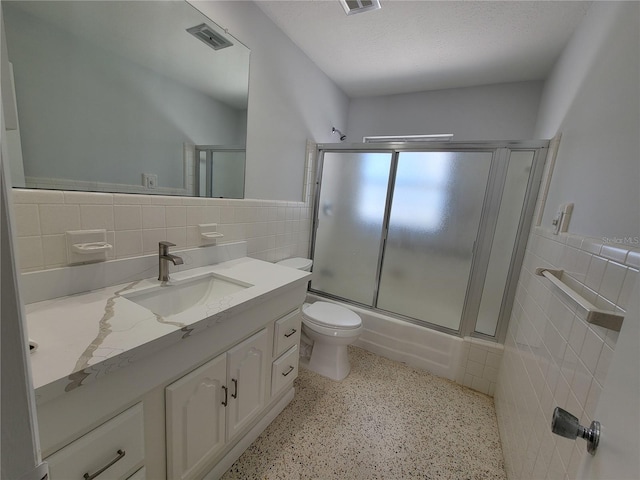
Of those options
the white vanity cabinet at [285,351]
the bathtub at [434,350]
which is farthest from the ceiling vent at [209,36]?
the bathtub at [434,350]

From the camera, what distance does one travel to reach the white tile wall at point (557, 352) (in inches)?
28.3

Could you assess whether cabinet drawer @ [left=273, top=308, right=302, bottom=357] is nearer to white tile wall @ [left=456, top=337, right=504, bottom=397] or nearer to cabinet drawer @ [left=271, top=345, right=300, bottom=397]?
cabinet drawer @ [left=271, top=345, right=300, bottom=397]

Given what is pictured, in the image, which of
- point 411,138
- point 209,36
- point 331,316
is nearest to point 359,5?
point 209,36

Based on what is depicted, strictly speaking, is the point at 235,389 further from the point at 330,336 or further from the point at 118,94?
the point at 118,94

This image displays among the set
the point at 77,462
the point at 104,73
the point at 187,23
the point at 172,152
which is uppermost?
the point at 187,23

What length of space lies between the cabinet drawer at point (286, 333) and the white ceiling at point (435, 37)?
5.75ft

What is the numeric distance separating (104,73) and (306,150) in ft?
4.65

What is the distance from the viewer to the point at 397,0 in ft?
4.72

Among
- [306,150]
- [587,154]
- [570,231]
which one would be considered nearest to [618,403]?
[570,231]

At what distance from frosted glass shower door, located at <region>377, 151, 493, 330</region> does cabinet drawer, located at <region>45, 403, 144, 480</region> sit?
182cm

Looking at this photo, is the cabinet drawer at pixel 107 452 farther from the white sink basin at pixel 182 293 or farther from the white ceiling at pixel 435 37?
the white ceiling at pixel 435 37

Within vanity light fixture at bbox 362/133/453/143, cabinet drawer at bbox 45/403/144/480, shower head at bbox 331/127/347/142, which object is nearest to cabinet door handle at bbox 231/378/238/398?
cabinet drawer at bbox 45/403/144/480

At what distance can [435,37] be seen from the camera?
170 centimetres

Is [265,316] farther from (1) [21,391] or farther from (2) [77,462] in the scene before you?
(1) [21,391]
